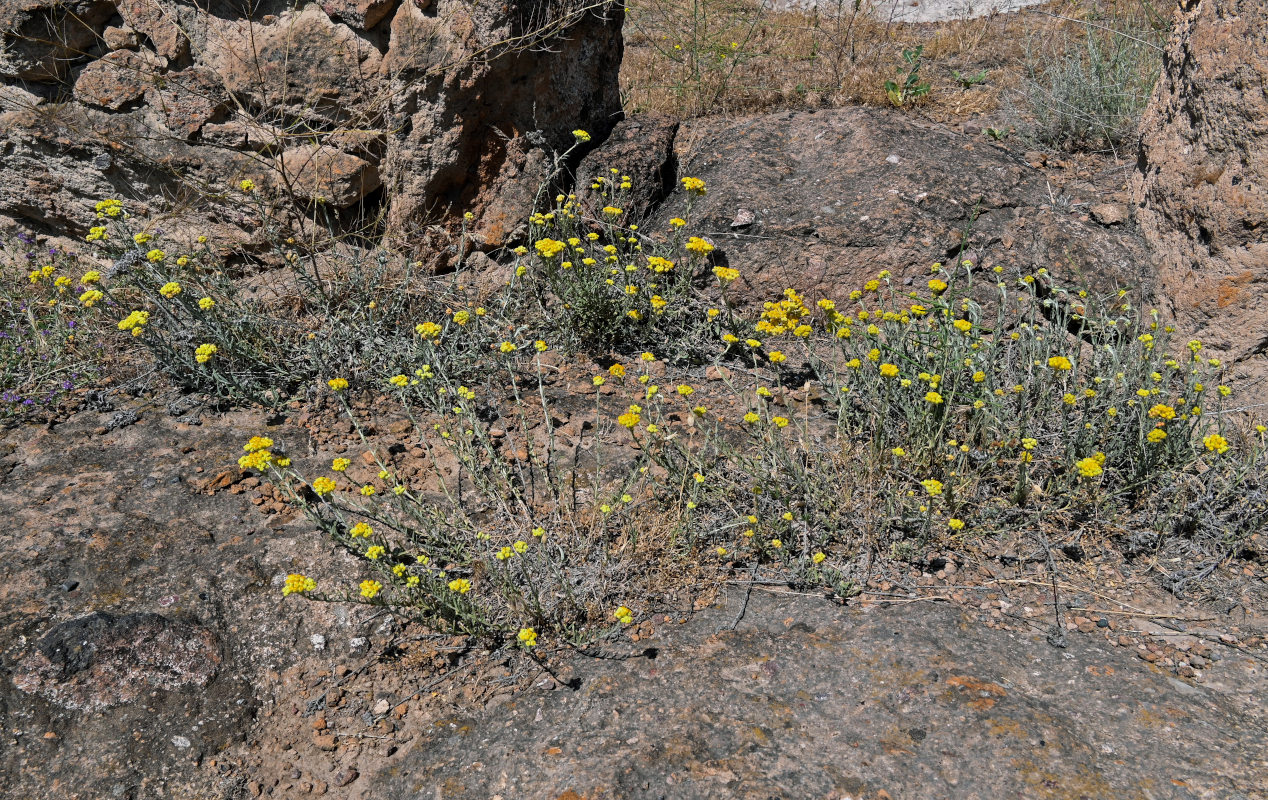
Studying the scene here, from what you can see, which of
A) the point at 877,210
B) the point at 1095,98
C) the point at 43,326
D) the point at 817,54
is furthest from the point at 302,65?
the point at 1095,98

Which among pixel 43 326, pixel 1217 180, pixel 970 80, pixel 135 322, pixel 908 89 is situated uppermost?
pixel 970 80

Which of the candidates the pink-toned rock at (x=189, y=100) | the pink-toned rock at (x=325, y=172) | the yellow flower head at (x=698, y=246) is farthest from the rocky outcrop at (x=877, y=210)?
the pink-toned rock at (x=189, y=100)

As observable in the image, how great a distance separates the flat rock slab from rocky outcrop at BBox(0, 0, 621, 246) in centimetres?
296

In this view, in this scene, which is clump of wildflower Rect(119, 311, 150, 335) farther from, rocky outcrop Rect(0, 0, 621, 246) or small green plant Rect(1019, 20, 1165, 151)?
small green plant Rect(1019, 20, 1165, 151)

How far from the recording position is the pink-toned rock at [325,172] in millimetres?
4371

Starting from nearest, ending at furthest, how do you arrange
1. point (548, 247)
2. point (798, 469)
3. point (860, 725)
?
point (860, 725) < point (798, 469) < point (548, 247)

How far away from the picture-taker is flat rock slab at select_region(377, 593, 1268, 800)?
6.86 feet

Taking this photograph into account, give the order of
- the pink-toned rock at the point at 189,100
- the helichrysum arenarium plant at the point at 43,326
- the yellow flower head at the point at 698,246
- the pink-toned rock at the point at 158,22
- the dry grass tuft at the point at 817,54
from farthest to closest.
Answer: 1. the dry grass tuft at the point at 817,54
2. the pink-toned rock at the point at 189,100
3. the pink-toned rock at the point at 158,22
4. the yellow flower head at the point at 698,246
5. the helichrysum arenarium plant at the point at 43,326

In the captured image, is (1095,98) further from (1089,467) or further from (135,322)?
(135,322)

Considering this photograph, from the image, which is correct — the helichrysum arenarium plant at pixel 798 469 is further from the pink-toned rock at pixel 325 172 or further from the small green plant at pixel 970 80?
the small green plant at pixel 970 80

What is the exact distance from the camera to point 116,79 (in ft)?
14.0

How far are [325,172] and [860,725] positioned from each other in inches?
148

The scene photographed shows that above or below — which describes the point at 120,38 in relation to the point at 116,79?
above

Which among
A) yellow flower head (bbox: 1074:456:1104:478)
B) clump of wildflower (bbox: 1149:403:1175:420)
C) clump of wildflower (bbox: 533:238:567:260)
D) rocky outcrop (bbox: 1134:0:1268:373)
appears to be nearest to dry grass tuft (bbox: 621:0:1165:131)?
→ rocky outcrop (bbox: 1134:0:1268:373)
